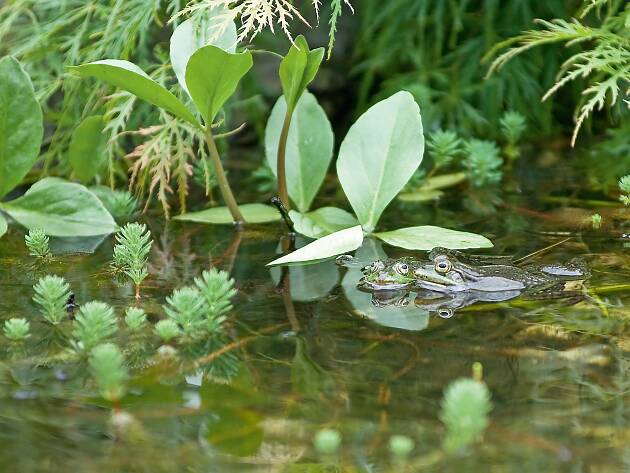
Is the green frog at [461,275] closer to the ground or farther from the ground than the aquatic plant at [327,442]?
closer to the ground

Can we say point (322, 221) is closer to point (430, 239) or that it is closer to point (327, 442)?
point (430, 239)

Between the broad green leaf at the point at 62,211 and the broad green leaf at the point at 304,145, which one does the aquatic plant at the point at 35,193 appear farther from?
the broad green leaf at the point at 304,145

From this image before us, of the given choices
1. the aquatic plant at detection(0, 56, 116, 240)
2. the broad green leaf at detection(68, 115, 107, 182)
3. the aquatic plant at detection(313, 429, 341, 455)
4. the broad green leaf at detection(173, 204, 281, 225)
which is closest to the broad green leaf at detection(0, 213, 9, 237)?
the aquatic plant at detection(0, 56, 116, 240)

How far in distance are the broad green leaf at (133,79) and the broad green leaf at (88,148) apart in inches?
19.2

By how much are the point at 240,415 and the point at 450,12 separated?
2457mm

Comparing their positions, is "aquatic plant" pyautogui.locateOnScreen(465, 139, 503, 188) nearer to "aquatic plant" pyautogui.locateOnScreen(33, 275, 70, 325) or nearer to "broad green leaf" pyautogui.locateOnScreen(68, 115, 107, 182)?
"broad green leaf" pyautogui.locateOnScreen(68, 115, 107, 182)

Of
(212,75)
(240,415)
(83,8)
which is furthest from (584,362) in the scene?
(83,8)

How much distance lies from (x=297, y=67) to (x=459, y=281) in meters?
0.68

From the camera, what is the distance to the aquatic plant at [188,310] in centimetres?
163

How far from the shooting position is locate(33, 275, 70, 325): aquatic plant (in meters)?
1.69

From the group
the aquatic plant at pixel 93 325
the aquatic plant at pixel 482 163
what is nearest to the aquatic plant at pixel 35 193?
the aquatic plant at pixel 93 325

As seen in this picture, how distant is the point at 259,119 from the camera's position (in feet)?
11.6

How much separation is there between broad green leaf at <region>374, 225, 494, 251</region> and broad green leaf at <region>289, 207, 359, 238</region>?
0.51ft

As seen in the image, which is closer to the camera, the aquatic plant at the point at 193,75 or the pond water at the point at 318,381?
the pond water at the point at 318,381
